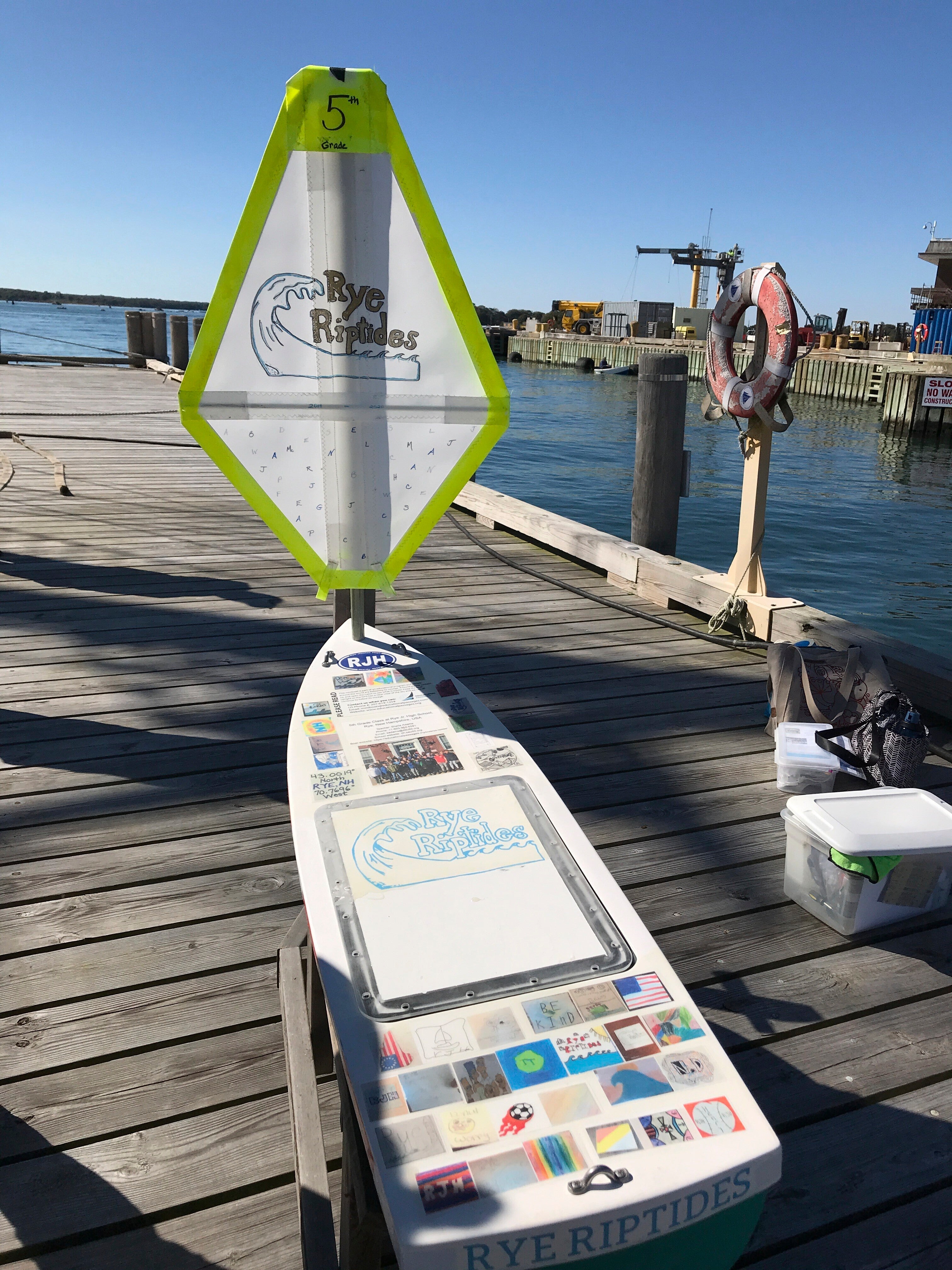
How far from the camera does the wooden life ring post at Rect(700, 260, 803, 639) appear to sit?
14.1 ft

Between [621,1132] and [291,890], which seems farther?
[291,890]

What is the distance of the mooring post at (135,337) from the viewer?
19172 mm

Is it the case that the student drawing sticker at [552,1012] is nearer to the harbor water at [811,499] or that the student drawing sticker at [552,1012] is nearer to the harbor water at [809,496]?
the harbor water at [809,496]

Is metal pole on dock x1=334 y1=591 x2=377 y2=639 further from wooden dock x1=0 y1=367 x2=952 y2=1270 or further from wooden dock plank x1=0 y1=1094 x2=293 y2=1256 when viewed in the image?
wooden dock plank x1=0 y1=1094 x2=293 y2=1256

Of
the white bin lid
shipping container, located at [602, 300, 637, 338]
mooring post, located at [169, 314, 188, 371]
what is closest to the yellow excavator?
shipping container, located at [602, 300, 637, 338]

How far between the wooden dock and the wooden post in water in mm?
16584

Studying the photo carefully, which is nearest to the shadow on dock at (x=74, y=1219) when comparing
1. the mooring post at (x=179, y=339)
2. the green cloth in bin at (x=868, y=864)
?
the green cloth in bin at (x=868, y=864)

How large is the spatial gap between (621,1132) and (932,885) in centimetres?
152

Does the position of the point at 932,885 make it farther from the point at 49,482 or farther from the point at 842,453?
the point at 842,453

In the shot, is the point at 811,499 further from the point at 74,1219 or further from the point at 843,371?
the point at 843,371

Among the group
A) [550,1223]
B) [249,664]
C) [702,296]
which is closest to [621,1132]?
[550,1223]

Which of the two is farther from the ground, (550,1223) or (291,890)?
(550,1223)

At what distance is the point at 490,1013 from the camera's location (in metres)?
1.52

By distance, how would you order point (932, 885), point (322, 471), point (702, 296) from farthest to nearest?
point (702, 296) → point (932, 885) → point (322, 471)
